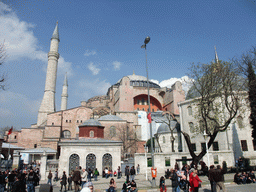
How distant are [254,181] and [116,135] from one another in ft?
87.7

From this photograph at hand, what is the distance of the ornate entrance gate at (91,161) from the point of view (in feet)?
62.8

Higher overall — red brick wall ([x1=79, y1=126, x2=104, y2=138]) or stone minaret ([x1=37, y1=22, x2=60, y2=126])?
stone minaret ([x1=37, y1=22, x2=60, y2=126])

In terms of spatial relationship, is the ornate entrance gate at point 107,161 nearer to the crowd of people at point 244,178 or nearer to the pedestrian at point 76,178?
the pedestrian at point 76,178

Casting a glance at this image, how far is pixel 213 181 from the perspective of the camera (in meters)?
8.31

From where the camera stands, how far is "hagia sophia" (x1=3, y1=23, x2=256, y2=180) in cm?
1964

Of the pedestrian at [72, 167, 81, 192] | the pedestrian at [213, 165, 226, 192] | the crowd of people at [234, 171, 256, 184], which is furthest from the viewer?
the crowd of people at [234, 171, 256, 184]

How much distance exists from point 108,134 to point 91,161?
17.6 meters

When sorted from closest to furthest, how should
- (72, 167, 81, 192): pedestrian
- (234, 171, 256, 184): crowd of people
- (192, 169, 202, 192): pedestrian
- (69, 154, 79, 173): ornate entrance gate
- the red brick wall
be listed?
(192, 169, 202, 192): pedestrian
(72, 167, 81, 192): pedestrian
(234, 171, 256, 184): crowd of people
(69, 154, 79, 173): ornate entrance gate
the red brick wall

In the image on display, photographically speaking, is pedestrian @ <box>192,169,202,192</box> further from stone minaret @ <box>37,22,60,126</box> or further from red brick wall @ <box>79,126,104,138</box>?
stone minaret @ <box>37,22,60,126</box>

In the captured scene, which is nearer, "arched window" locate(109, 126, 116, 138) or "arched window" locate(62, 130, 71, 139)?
"arched window" locate(109, 126, 116, 138)

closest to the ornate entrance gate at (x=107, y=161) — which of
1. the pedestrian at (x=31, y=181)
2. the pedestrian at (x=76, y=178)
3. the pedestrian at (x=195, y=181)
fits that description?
the pedestrian at (x=76, y=178)

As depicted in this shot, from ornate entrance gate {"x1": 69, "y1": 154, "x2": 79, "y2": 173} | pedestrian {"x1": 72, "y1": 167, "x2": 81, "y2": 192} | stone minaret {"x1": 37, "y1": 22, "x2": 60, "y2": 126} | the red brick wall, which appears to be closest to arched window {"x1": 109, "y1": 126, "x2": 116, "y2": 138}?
the red brick wall

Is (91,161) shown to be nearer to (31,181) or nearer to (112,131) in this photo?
(31,181)

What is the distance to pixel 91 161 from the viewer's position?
19.3 meters
